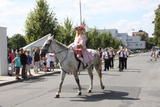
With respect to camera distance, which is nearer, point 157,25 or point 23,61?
point 23,61

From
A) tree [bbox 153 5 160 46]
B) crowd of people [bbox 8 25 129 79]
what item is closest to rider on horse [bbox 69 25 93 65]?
crowd of people [bbox 8 25 129 79]

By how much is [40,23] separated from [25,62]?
55.8 feet

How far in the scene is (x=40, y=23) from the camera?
3509 centimetres

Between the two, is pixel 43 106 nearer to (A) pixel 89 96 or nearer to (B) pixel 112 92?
(A) pixel 89 96

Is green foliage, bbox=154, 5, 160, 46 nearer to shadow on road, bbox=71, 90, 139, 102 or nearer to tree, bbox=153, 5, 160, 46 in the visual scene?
tree, bbox=153, 5, 160, 46

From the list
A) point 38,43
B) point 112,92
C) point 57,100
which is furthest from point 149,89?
point 38,43

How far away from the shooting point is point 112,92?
11742mm

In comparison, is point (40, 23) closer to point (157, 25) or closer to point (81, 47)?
point (81, 47)

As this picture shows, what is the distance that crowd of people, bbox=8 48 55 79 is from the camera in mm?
18359

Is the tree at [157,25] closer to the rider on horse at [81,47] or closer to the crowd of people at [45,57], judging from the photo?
the crowd of people at [45,57]

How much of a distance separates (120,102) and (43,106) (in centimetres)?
236

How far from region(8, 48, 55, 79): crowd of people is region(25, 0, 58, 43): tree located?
10413 millimetres

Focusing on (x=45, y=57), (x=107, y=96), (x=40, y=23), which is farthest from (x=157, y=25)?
(x=107, y=96)

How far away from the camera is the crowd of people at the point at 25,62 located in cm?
1836
